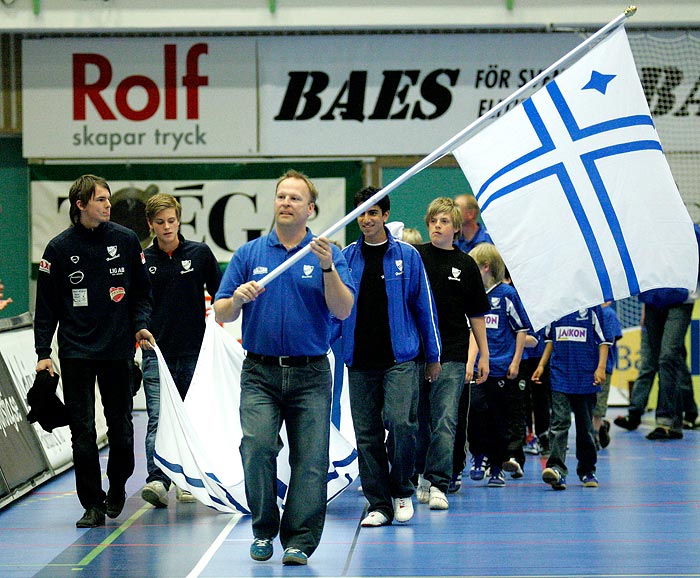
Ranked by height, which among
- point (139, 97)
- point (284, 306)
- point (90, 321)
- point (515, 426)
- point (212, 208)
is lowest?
point (515, 426)

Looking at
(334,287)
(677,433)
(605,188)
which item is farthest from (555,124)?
(677,433)

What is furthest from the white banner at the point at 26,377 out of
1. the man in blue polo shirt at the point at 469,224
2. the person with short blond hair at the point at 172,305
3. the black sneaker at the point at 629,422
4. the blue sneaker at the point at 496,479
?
the black sneaker at the point at 629,422

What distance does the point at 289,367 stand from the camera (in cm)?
602

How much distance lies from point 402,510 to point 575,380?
6.17 ft

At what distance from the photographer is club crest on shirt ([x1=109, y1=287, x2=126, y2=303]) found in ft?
24.2

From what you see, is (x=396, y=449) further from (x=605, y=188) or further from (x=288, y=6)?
(x=288, y=6)

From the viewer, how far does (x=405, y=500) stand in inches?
297

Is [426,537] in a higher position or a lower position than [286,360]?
lower

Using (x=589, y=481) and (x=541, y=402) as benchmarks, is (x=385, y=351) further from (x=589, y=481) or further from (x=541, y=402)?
(x=541, y=402)

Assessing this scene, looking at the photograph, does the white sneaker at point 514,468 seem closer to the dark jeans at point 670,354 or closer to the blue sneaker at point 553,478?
the blue sneaker at point 553,478

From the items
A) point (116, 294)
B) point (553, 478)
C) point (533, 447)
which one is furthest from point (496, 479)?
point (116, 294)

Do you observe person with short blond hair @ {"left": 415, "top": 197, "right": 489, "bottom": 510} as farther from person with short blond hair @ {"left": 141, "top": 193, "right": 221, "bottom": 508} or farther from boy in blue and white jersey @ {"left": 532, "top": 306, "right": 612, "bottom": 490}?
person with short blond hair @ {"left": 141, "top": 193, "right": 221, "bottom": 508}

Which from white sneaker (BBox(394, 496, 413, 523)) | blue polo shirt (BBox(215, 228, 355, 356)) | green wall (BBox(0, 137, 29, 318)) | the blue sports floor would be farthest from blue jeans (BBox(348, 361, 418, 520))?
green wall (BBox(0, 137, 29, 318))

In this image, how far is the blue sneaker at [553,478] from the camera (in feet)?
28.5
